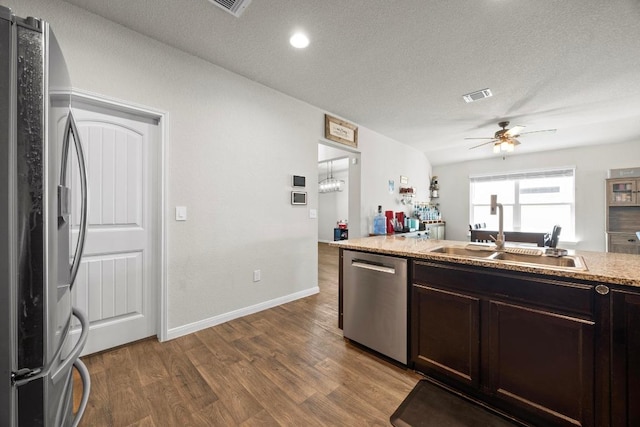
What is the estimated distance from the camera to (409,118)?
3.97 meters

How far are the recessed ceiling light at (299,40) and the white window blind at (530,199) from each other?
5493mm

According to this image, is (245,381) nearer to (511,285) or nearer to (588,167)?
(511,285)

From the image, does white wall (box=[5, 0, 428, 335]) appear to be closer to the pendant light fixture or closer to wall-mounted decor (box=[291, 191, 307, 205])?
wall-mounted decor (box=[291, 191, 307, 205])

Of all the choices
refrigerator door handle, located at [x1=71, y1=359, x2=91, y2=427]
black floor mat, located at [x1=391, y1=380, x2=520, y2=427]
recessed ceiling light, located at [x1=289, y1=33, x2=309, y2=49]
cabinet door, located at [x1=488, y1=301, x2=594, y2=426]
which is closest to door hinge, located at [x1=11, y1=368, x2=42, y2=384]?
refrigerator door handle, located at [x1=71, y1=359, x2=91, y2=427]

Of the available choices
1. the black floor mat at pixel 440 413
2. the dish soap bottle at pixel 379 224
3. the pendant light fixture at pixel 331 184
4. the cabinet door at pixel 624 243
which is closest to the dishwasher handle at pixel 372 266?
the black floor mat at pixel 440 413

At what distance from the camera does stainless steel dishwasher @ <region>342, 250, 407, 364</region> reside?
1848 mm

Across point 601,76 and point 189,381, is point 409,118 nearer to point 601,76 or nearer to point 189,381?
point 601,76

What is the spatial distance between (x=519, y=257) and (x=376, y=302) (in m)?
1.06

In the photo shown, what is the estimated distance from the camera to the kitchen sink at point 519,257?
4.86 feet

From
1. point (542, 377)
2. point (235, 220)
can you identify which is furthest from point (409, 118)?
point (542, 377)

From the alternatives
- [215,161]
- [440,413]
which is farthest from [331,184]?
[440,413]

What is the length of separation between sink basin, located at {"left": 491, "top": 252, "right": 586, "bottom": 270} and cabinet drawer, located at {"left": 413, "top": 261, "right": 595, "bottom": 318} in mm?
143

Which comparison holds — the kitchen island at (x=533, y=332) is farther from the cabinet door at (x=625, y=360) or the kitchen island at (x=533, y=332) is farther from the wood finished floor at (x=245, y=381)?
the wood finished floor at (x=245, y=381)

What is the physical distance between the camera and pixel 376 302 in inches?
77.9
